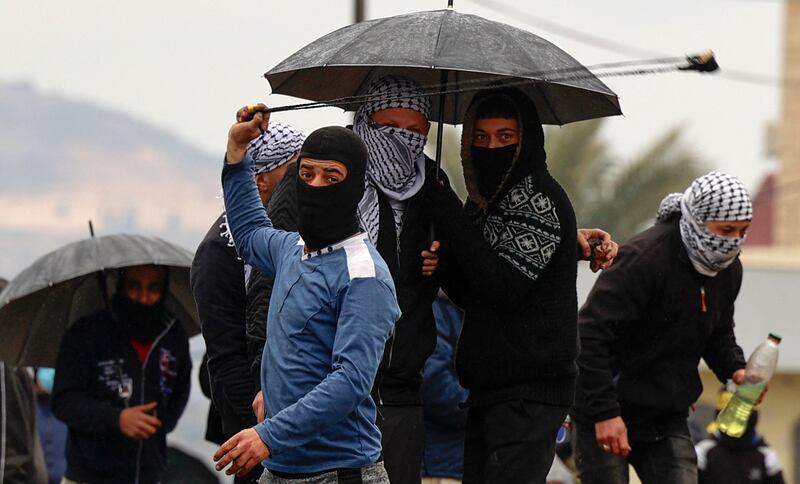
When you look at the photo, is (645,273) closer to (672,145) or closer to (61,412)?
(61,412)

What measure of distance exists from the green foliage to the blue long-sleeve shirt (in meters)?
19.7

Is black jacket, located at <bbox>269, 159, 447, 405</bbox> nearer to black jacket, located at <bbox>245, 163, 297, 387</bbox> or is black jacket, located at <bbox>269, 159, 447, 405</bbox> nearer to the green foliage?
black jacket, located at <bbox>245, 163, 297, 387</bbox>

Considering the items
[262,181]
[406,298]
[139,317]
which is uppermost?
[262,181]

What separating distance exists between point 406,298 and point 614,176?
1985cm

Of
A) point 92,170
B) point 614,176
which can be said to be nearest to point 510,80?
point 614,176

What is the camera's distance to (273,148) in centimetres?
730

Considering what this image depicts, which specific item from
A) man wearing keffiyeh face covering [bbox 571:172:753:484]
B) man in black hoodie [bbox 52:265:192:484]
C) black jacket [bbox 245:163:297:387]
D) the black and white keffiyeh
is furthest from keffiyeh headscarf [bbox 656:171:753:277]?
man in black hoodie [bbox 52:265:192:484]

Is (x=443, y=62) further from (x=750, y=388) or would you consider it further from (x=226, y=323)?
(x=750, y=388)

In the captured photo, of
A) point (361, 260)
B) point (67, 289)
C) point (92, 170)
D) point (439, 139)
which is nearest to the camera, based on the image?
point (361, 260)

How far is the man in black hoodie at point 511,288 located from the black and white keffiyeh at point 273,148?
825mm

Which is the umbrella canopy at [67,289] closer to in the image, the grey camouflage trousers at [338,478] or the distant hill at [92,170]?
the grey camouflage trousers at [338,478]

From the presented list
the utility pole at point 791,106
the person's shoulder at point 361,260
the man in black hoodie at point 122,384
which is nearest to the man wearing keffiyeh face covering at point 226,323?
the person's shoulder at point 361,260

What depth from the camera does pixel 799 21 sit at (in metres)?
41.1

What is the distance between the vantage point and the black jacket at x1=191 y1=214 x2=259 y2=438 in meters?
6.92
